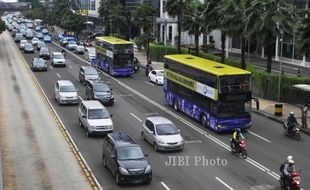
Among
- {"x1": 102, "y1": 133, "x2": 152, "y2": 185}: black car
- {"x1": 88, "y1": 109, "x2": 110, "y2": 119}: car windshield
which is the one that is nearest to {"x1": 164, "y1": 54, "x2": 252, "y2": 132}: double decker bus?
{"x1": 88, "y1": 109, "x2": 110, "y2": 119}: car windshield

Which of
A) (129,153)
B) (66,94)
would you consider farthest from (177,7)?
(129,153)

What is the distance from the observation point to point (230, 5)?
52.0 m

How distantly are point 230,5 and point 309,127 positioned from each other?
1880cm

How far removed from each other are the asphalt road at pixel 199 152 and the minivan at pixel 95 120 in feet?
1.92

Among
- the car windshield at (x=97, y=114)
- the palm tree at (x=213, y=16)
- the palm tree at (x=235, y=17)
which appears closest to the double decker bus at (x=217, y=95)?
the car windshield at (x=97, y=114)

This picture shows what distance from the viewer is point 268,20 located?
150 ft

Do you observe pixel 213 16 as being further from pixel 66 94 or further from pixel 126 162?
pixel 126 162

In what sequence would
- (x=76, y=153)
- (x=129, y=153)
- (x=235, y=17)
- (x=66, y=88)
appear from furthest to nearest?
1. (x=235, y=17)
2. (x=66, y=88)
3. (x=76, y=153)
4. (x=129, y=153)

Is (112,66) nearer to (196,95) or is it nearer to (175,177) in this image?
(196,95)

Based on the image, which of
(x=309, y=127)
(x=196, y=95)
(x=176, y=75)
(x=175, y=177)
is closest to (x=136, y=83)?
(x=176, y=75)

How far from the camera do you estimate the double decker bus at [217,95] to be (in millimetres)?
34250

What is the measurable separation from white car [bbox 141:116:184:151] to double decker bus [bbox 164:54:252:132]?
479cm

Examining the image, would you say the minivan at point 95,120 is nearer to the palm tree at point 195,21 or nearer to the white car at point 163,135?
the white car at point 163,135

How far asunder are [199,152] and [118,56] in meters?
31.9
